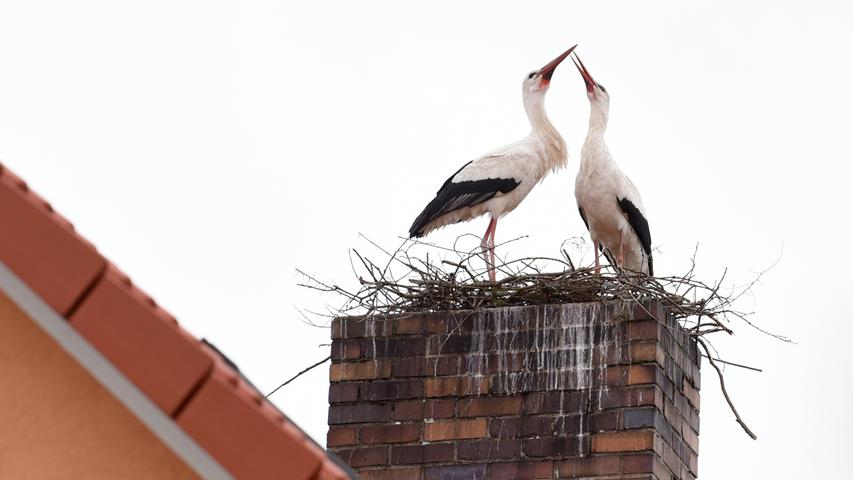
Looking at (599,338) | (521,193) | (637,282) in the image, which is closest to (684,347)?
(599,338)

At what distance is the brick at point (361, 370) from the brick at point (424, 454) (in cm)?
37

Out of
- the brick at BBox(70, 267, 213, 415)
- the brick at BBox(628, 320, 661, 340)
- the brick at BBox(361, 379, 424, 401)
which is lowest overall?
the brick at BBox(70, 267, 213, 415)

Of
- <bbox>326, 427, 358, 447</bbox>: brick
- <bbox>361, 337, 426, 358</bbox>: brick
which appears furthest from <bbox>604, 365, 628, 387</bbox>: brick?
<bbox>326, 427, 358, 447</bbox>: brick

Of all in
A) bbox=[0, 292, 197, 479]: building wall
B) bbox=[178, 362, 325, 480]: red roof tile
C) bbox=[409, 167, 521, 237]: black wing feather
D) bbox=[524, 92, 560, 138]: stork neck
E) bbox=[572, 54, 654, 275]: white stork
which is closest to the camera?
bbox=[178, 362, 325, 480]: red roof tile

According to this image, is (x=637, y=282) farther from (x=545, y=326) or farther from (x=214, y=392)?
(x=214, y=392)

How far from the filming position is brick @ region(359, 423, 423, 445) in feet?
23.2

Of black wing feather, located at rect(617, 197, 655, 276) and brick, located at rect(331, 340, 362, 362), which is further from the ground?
black wing feather, located at rect(617, 197, 655, 276)

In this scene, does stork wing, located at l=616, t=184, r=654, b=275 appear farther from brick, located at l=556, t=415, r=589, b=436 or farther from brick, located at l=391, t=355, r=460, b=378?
brick, located at l=556, t=415, r=589, b=436

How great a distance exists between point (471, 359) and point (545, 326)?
0.32m

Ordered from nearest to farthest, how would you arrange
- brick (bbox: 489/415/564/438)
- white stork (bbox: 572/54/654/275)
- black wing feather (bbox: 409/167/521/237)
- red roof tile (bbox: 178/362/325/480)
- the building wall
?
red roof tile (bbox: 178/362/325/480) < the building wall < brick (bbox: 489/415/564/438) < white stork (bbox: 572/54/654/275) < black wing feather (bbox: 409/167/521/237)

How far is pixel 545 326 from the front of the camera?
7234mm

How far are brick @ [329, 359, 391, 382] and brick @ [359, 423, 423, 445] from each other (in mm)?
230

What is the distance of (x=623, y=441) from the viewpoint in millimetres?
6824

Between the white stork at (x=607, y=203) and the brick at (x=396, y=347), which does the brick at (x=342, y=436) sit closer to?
the brick at (x=396, y=347)
